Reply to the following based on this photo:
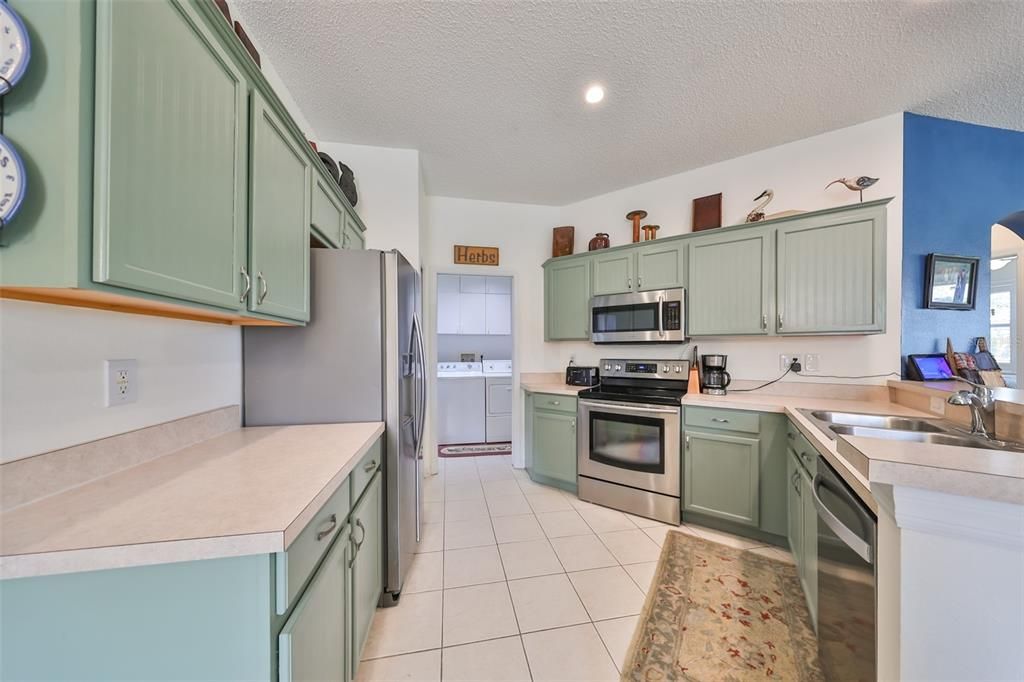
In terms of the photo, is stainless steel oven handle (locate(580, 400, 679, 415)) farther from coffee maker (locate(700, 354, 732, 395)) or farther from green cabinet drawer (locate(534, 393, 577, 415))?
coffee maker (locate(700, 354, 732, 395))

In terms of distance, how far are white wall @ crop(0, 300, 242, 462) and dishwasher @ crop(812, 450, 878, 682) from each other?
204cm

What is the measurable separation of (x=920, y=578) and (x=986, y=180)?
3.11 metres

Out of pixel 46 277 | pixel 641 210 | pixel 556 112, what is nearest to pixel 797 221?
pixel 641 210

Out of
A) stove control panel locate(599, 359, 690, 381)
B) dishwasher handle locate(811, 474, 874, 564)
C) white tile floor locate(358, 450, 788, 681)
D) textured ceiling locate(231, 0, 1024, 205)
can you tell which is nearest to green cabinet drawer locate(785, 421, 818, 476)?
dishwasher handle locate(811, 474, 874, 564)

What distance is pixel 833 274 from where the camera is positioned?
217 centimetres

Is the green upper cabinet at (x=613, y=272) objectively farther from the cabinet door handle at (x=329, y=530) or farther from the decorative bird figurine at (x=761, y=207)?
the cabinet door handle at (x=329, y=530)

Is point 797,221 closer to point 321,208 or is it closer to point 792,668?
point 792,668

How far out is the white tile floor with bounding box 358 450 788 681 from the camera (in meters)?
1.36

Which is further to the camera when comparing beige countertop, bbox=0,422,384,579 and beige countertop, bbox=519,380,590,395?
beige countertop, bbox=519,380,590,395

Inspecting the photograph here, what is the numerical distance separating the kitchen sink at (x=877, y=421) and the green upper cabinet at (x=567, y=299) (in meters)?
1.70

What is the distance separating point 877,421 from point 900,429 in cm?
8

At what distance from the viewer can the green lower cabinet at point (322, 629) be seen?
742 mm

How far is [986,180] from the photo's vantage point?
86.2 inches

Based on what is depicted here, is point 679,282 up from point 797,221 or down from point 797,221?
down
